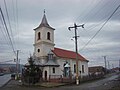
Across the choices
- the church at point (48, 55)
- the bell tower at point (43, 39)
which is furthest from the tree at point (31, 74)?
the bell tower at point (43, 39)

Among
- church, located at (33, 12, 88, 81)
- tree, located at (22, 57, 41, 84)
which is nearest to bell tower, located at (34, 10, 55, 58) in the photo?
church, located at (33, 12, 88, 81)

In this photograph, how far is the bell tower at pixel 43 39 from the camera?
47.3m

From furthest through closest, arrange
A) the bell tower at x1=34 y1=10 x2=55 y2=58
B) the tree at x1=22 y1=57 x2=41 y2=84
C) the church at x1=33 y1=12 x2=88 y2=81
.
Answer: the bell tower at x1=34 y1=10 x2=55 y2=58 → the church at x1=33 y1=12 x2=88 y2=81 → the tree at x1=22 y1=57 x2=41 y2=84

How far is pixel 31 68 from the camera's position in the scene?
3372 centimetres

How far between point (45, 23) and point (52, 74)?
13815 mm

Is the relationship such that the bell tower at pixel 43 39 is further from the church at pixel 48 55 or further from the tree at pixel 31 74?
the tree at pixel 31 74

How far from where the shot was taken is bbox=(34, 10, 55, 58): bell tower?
47.3 m

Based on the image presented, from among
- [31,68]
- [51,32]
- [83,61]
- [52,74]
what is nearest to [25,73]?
[31,68]

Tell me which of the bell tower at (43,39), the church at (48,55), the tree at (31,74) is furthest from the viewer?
the bell tower at (43,39)

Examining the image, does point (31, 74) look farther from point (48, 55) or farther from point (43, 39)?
point (43, 39)

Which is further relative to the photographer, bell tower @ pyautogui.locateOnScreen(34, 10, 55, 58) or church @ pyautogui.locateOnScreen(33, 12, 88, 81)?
bell tower @ pyautogui.locateOnScreen(34, 10, 55, 58)

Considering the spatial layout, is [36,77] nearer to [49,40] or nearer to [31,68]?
[31,68]

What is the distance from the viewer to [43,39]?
157ft

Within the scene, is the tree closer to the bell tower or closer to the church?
the church
